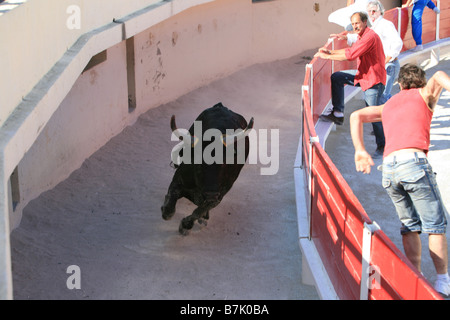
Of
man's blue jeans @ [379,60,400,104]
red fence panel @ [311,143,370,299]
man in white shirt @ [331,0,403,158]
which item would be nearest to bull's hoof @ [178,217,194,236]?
red fence panel @ [311,143,370,299]

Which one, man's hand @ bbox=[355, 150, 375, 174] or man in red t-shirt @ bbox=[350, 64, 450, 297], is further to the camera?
man in red t-shirt @ bbox=[350, 64, 450, 297]

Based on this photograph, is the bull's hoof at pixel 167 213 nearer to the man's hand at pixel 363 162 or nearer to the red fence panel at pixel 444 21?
the man's hand at pixel 363 162

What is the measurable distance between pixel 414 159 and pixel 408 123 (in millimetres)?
292

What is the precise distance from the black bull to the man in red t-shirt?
2.04 meters

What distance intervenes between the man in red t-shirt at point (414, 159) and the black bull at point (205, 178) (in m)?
2.04

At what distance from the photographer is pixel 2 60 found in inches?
223

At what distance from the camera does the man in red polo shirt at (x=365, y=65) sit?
8.82 meters

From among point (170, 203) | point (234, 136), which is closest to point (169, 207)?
point (170, 203)

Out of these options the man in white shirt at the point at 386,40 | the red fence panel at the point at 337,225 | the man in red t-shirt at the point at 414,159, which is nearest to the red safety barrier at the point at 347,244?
the red fence panel at the point at 337,225

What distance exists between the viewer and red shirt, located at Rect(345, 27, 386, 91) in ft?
29.0

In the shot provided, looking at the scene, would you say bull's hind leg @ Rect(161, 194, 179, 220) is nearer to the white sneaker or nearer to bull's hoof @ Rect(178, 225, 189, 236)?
bull's hoof @ Rect(178, 225, 189, 236)

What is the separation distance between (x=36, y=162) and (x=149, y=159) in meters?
1.84

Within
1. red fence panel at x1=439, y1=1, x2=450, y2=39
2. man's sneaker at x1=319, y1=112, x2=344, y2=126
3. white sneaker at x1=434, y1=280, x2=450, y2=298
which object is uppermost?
red fence panel at x1=439, y1=1, x2=450, y2=39
